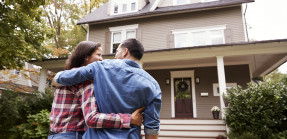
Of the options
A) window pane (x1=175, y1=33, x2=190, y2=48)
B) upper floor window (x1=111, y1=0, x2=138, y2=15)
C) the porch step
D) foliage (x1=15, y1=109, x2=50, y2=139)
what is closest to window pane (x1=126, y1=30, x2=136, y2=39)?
upper floor window (x1=111, y1=0, x2=138, y2=15)

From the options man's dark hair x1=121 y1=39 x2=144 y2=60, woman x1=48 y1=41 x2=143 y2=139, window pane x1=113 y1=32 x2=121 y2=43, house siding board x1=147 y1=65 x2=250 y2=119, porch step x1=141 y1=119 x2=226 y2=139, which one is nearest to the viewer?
woman x1=48 y1=41 x2=143 y2=139

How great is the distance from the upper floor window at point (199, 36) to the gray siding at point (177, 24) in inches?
9.9

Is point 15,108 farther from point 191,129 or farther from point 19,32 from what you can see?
point 191,129

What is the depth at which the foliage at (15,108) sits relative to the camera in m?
6.74

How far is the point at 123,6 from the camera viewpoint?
11703 mm

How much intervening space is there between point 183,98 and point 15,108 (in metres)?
7.50

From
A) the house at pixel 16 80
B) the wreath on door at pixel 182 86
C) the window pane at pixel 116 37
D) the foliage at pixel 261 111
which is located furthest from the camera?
the house at pixel 16 80

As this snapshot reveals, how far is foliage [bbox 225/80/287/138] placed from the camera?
473cm

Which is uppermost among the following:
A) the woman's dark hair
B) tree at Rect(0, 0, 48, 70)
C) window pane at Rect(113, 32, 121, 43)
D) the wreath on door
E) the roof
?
the roof

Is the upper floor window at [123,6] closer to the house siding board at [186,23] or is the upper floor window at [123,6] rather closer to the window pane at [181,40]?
the house siding board at [186,23]

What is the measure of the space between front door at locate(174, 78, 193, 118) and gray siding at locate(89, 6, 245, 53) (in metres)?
2.17

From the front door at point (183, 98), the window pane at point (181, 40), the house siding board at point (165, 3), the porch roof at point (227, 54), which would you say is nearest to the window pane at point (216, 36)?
the porch roof at point (227, 54)

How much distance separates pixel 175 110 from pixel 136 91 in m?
8.61

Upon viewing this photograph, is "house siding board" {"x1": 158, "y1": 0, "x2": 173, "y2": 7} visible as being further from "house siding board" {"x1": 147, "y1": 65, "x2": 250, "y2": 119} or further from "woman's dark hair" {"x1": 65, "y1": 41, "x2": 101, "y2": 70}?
"woman's dark hair" {"x1": 65, "y1": 41, "x2": 101, "y2": 70}
